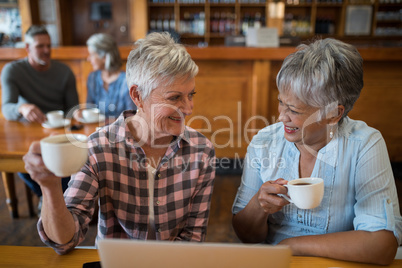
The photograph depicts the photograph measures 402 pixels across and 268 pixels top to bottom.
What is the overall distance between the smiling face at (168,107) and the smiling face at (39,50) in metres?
1.74

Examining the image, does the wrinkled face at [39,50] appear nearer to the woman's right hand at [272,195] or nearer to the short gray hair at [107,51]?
the short gray hair at [107,51]

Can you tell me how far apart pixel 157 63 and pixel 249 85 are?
90.3 inches

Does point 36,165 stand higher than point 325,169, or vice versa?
point 36,165

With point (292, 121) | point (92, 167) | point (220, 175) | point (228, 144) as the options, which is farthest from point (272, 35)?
point (92, 167)

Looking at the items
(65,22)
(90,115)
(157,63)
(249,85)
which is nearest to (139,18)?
(65,22)

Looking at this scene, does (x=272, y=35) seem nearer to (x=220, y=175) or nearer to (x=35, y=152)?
(x=220, y=175)

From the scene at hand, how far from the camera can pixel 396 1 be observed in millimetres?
5395

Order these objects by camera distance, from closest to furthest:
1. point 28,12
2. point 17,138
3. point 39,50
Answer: point 17,138
point 39,50
point 28,12

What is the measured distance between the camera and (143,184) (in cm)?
119

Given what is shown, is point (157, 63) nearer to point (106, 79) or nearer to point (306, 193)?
point (306, 193)

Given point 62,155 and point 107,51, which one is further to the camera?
point 107,51

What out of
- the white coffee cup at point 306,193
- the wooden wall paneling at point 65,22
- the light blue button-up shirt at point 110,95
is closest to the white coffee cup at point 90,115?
the light blue button-up shirt at point 110,95

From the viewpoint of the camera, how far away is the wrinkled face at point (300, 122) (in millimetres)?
1133

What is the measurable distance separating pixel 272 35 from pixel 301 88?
2339mm
